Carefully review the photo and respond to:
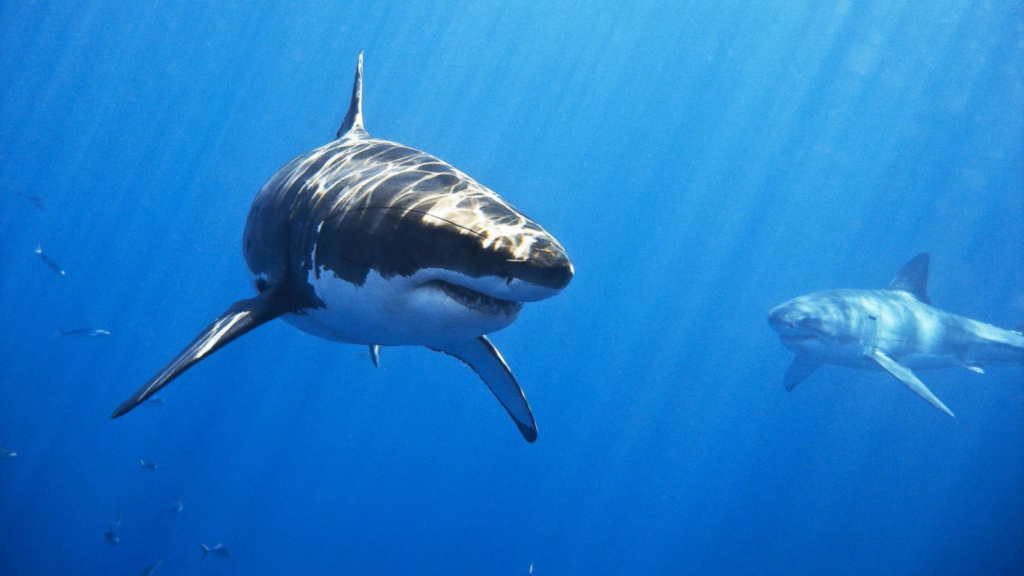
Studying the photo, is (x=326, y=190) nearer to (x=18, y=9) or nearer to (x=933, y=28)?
(x=18, y=9)

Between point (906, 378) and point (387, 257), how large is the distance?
457 inches

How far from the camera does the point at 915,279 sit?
1230 centimetres

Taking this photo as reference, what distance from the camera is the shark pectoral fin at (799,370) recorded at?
42.1ft

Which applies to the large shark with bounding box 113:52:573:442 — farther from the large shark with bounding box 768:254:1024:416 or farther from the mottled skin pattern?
the large shark with bounding box 768:254:1024:416

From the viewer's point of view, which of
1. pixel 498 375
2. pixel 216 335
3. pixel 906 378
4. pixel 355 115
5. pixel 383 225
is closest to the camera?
pixel 383 225

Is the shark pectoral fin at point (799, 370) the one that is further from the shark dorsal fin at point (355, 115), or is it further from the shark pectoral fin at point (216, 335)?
the shark pectoral fin at point (216, 335)

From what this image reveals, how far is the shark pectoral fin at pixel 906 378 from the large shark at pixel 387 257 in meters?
10.8

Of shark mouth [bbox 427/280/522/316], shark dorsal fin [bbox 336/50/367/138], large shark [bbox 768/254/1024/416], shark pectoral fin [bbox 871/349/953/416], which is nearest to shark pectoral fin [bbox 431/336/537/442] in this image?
shark mouth [bbox 427/280/522/316]

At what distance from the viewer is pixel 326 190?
285 centimetres

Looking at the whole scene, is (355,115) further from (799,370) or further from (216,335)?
(799,370)

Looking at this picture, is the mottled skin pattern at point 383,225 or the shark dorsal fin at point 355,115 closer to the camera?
the mottled skin pattern at point 383,225

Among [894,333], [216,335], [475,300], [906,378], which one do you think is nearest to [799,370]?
[894,333]

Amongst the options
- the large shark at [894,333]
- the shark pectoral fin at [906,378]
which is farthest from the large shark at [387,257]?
the shark pectoral fin at [906,378]

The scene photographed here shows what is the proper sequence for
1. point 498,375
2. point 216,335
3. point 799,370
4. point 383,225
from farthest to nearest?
1. point 799,370
2. point 498,375
3. point 216,335
4. point 383,225
